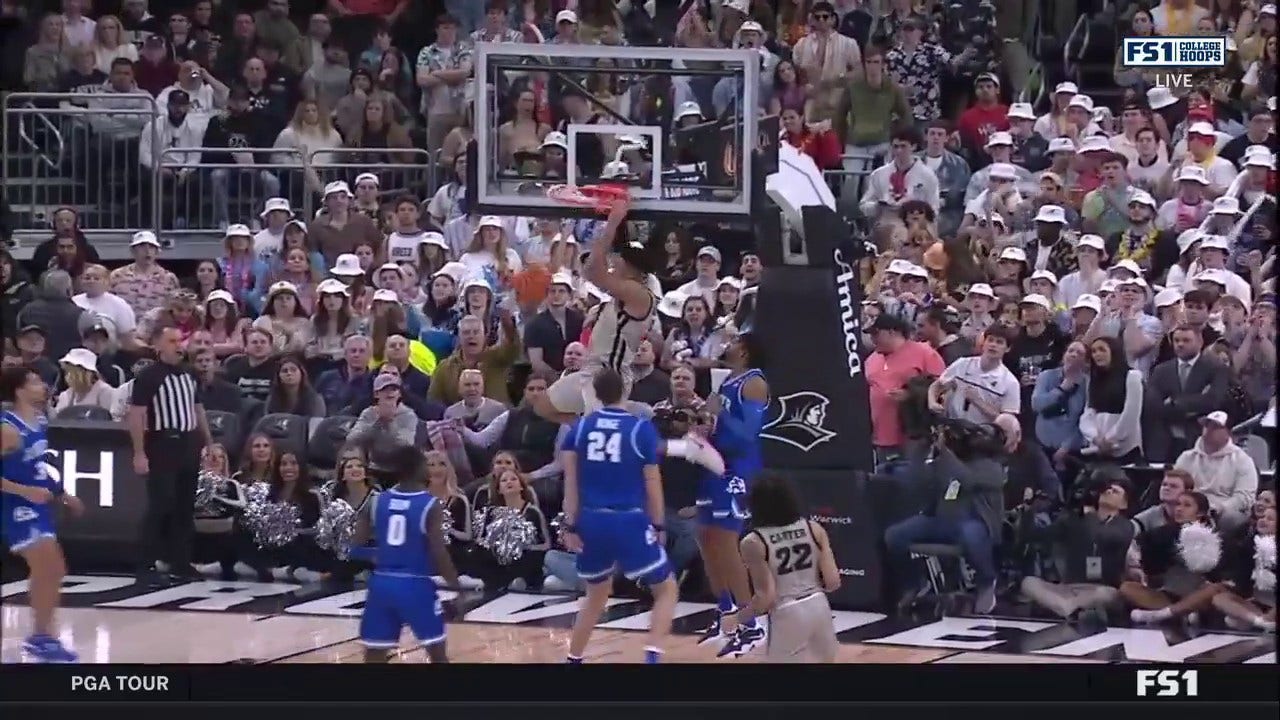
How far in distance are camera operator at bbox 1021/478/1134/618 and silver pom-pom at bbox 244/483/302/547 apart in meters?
3.55

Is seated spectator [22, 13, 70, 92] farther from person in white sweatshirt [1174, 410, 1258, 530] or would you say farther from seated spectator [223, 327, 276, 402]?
person in white sweatshirt [1174, 410, 1258, 530]

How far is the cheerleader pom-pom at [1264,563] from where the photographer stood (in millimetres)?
10359

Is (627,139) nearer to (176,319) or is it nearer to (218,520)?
(218,520)

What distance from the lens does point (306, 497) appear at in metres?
11.6

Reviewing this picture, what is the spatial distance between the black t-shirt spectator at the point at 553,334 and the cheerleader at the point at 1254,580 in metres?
3.55

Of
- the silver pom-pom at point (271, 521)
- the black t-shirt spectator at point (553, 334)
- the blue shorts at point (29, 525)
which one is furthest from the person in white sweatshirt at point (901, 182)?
the blue shorts at point (29, 525)

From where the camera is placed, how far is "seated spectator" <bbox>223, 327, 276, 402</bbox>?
481 inches

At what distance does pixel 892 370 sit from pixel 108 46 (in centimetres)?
576

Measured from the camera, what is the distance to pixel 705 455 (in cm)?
1008

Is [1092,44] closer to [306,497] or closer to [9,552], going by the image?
[306,497]

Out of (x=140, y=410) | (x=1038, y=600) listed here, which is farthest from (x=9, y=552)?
(x=1038, y=600)

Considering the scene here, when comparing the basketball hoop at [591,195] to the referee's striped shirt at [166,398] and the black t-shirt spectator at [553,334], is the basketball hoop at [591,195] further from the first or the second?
the referee's striped shirt at [166,398]

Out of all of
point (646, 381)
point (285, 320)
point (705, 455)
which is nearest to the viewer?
point (705, 455)
